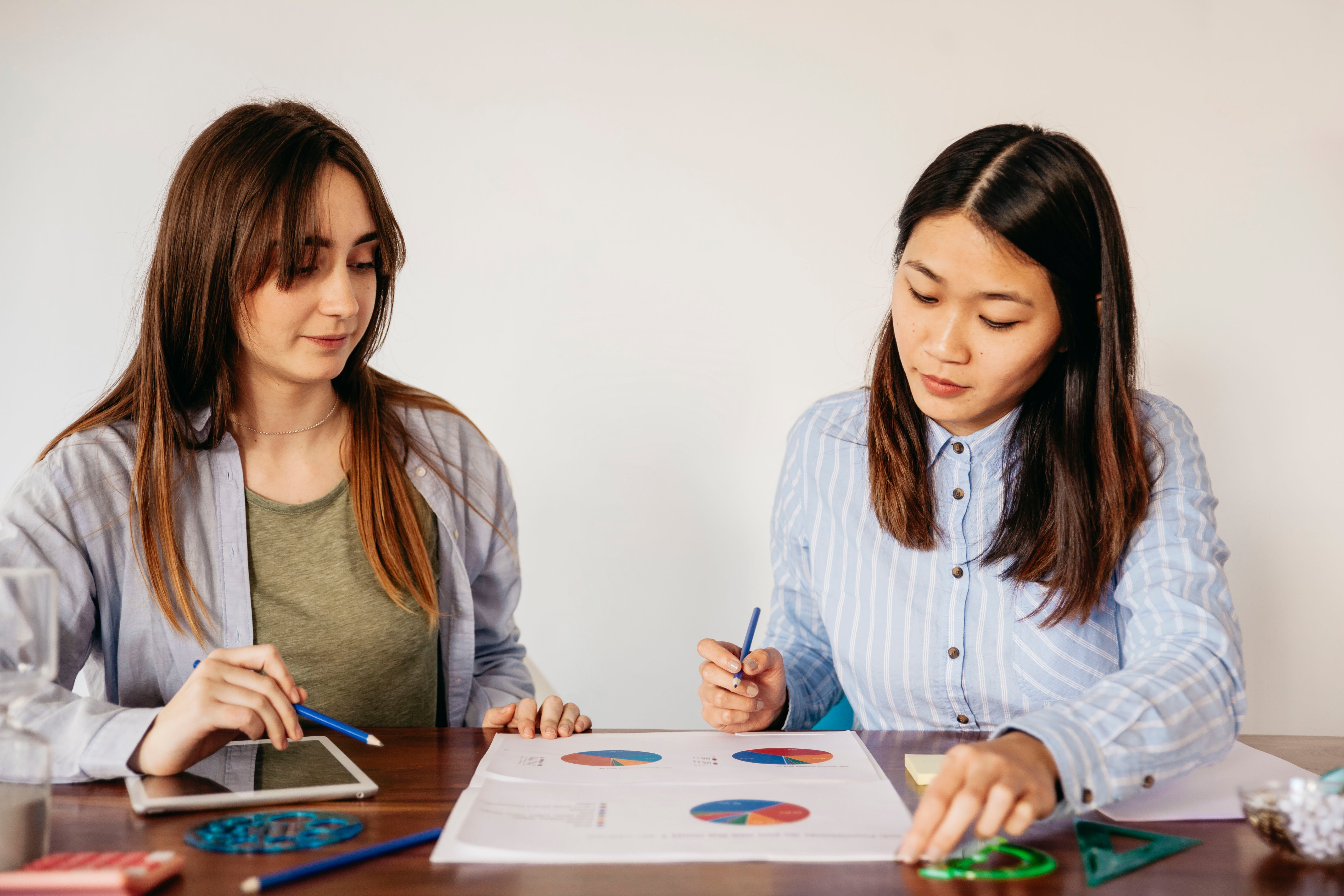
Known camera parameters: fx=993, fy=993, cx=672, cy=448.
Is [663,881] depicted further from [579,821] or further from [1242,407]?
[1242,407]

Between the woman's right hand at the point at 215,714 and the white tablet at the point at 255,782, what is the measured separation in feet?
0.06

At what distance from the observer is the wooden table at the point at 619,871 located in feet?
2.31

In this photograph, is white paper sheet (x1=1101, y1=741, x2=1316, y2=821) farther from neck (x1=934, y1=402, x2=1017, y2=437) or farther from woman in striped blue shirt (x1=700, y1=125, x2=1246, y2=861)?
neck (x1=934, y1=402, x2=1017, y2=437)

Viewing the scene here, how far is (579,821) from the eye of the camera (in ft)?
2.73

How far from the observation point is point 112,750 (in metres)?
0.95

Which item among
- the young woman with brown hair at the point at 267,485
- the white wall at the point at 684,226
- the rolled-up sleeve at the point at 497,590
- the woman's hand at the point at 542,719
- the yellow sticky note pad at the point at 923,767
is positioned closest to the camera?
the yellow sticky note pad at the point at 923,767

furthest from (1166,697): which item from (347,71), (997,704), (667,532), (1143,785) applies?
(347,71)

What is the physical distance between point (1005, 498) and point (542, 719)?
672mm

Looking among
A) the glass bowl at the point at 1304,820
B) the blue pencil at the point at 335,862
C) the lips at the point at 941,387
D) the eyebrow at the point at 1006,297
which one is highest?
the eyebrow at the point at 1006,297

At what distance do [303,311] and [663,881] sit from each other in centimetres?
89

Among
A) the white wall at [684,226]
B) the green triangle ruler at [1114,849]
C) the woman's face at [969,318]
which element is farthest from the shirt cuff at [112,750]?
A: the white wall at [684,226]

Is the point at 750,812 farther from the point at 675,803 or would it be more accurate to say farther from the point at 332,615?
the point at 332,615

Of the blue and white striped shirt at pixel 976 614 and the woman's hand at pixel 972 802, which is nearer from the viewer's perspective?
the woman's hand at pixel 972 802

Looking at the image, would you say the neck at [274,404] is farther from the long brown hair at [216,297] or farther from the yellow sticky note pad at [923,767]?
the yellow sticky note pad at [923,767]
